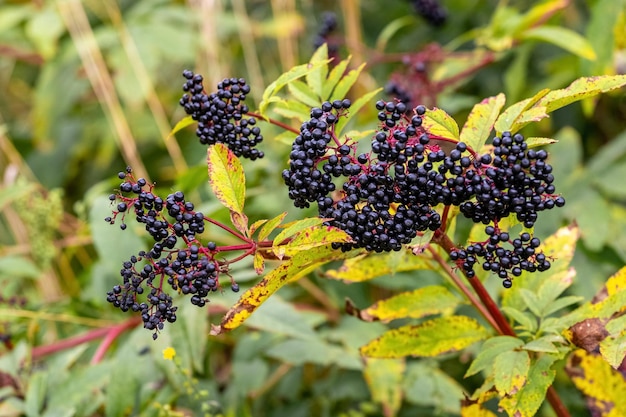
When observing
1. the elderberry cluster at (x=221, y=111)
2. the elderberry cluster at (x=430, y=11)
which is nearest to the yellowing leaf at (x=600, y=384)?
the elderberry cluster at (x=221, y=111)

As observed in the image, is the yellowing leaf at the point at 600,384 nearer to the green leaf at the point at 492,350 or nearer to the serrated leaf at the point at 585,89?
the green leaf at the point at 492,350

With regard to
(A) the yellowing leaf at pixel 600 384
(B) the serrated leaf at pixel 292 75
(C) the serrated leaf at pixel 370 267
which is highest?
(B) the serrated leaf at pixel 292 75

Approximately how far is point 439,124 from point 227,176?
0.30 m

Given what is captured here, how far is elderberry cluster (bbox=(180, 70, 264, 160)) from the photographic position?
41.3 inches

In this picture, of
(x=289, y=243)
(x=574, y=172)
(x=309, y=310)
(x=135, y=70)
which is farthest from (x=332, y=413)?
(x=135, y=70)

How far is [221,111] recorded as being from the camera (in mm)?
1051

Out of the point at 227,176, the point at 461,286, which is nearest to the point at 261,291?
the point at 227,176

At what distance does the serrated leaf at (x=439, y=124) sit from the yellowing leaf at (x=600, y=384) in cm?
59

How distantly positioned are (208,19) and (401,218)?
6.56ft

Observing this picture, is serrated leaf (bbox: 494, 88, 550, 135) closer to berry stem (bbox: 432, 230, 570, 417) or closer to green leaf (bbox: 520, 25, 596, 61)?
berry stem (bbox: 432, 230, 570, 417)

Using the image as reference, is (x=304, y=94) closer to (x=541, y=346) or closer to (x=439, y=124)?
(x=439, y=124)

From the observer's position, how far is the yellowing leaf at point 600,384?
130 centimetres

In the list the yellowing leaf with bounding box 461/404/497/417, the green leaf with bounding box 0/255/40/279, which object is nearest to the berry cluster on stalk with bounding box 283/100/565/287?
the yellowing leaf with bounding box 461/404/497/417

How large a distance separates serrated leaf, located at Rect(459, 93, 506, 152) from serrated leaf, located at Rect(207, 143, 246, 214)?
1.02 feet
